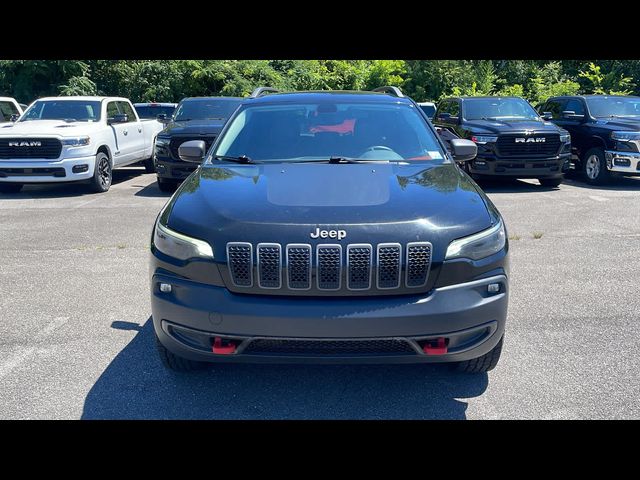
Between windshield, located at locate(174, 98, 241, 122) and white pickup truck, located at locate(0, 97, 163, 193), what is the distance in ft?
3.98

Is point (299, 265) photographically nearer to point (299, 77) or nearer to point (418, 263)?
point (418, 263)

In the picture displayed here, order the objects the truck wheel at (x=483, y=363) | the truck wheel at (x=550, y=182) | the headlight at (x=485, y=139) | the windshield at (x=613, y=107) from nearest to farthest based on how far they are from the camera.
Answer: the truck wheel at (x=483, y=363)
the headlight at (x=485, y=139)
the truck wheel at (x=550, y=182)
the windshield at (x=613, y=107)

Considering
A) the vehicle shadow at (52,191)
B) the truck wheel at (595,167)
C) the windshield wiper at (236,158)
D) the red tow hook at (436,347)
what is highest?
the windshield wiper at (236,158)

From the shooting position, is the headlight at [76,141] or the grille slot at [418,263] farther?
the headlight at [76,141]

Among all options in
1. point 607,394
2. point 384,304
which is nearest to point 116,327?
point 384,304

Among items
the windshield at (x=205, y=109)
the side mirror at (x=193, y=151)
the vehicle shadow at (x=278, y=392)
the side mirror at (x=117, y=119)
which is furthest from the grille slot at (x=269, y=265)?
the side mirror at (x=117, y=119)

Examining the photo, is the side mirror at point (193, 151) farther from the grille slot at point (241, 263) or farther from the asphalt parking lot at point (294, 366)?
the grille slot at point (241, 263)

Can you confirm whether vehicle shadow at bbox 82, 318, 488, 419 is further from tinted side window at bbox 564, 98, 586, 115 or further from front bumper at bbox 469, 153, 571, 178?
tinted side window at bbox 564, 98, 586, 115

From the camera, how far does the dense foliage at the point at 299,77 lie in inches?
907

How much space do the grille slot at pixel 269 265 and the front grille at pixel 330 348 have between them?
29 centimetres

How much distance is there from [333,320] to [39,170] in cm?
935

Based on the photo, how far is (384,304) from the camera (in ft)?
9.12

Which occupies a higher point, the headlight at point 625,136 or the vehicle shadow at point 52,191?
the headlight at point 625,136

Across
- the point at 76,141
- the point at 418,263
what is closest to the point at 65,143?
the point at 76,141
